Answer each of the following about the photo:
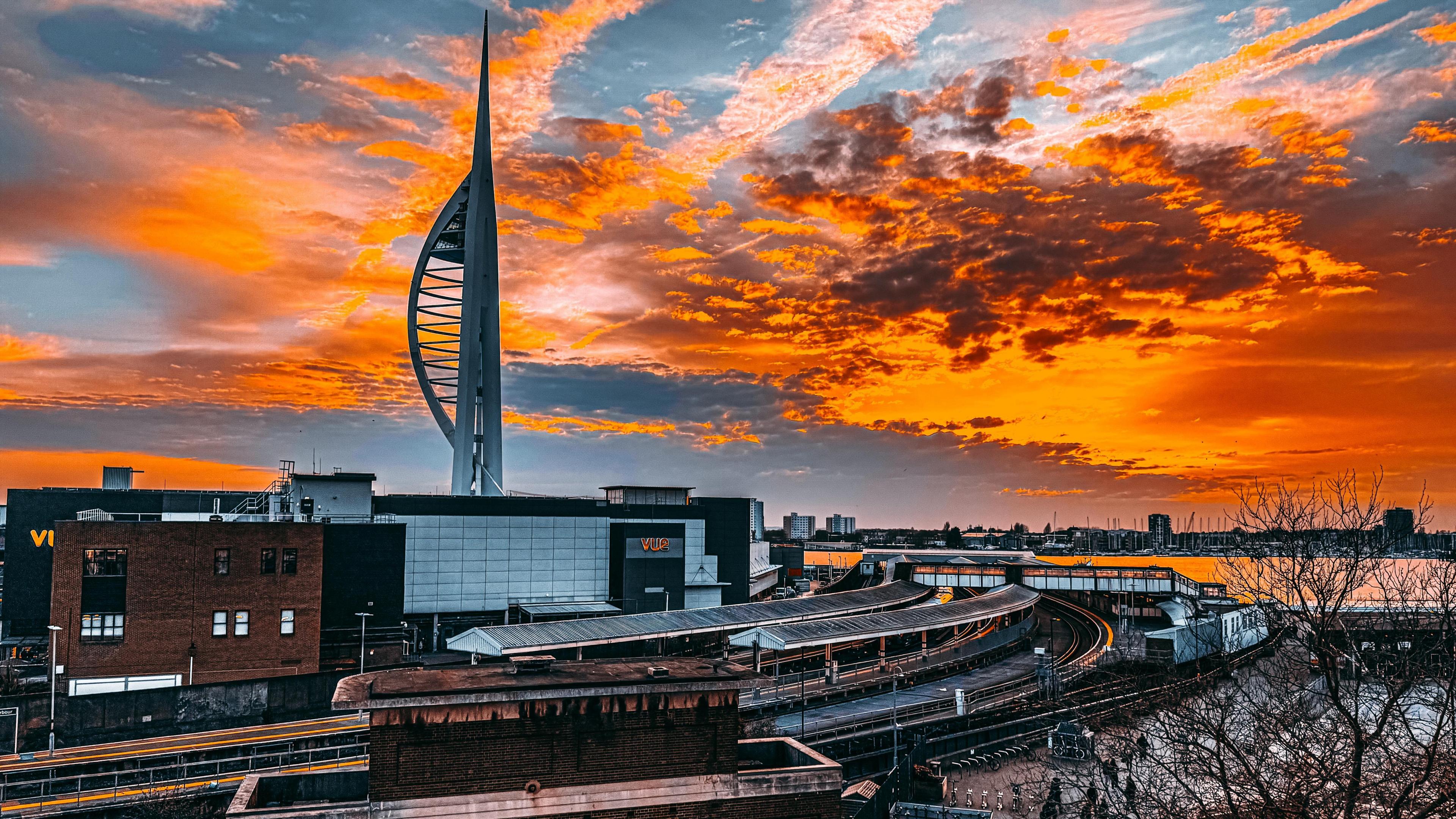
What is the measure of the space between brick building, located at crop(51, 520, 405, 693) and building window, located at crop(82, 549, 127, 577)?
0.05m

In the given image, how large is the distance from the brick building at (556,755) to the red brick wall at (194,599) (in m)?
37.1

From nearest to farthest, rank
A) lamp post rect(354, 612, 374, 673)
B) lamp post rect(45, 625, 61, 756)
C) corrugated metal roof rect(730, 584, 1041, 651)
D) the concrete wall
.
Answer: lamp post rect(45, 625, 61, 756) → the concrete wall → lamp post rect(354, 612, 374, 673) → corrugated metal roof rect(730, 584, 1041, 651)

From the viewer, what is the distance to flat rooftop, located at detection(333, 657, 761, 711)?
71.9ft

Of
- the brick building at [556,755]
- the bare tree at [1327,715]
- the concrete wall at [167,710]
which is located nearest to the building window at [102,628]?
the concrete wall at [167,710]

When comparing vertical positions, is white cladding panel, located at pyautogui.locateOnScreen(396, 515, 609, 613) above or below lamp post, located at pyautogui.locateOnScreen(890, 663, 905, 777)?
above

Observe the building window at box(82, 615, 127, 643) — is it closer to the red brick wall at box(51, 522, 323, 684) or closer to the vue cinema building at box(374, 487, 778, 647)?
the red brick wall at box(51, 522, 323, 684)

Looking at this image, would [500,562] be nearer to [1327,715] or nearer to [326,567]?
[326,567]

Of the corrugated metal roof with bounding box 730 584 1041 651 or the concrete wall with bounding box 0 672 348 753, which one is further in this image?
the corrugated metal roof with bounding box 730 584 1041 651

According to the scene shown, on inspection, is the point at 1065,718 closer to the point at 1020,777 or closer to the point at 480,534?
the point at 1020,777

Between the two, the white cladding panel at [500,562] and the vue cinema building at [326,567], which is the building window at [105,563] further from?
the white cladding panel at [500,562]

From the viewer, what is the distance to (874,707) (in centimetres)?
6359

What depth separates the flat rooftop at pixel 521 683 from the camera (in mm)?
21922

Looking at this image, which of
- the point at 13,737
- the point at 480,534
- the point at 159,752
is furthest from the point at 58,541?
the point at 480,534

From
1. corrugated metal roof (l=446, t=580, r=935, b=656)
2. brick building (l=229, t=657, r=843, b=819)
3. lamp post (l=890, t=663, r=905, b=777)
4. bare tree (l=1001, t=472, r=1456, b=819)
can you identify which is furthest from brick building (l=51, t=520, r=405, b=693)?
bare tree (l=1001, t=472, r=1456, b=819)
